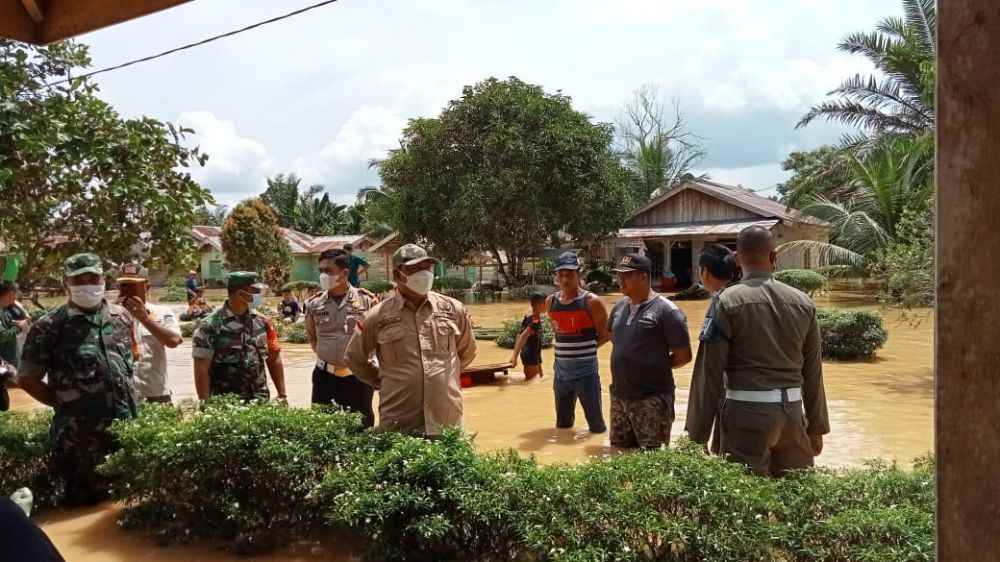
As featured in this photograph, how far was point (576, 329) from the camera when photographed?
7035 millimetres

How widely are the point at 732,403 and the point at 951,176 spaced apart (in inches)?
104

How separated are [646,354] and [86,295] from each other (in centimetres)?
394

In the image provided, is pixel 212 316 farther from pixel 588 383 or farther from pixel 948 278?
pixel 948 278

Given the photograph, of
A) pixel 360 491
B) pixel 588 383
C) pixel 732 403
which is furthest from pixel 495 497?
pixel 588 383

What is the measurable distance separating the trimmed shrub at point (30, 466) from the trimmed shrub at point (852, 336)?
12557 millimetres

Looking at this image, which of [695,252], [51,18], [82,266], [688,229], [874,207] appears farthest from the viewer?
[695,252]

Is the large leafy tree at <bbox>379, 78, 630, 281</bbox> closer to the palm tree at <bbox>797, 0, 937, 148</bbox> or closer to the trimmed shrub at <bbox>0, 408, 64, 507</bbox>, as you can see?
the palm tree at <bbox>797, 0, 937, 148</bbox>

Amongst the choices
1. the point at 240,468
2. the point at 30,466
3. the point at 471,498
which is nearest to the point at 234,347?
the point at 240,468

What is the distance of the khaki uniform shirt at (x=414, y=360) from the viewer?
4535mm

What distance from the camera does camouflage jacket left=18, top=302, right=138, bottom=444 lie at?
524 cm

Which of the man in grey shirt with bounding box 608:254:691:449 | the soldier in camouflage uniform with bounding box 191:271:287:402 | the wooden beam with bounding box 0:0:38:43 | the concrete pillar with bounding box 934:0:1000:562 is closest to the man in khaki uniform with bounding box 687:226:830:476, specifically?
the man in grey shirt with bounding box 608:254:691:449

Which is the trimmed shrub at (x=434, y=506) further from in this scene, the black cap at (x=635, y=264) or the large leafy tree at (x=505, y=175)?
the large leafy tree at (x=505, y=175)

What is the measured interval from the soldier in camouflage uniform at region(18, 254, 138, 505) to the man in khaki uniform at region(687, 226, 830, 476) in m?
3.94

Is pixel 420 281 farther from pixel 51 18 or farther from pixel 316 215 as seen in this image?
pixel 316 215
